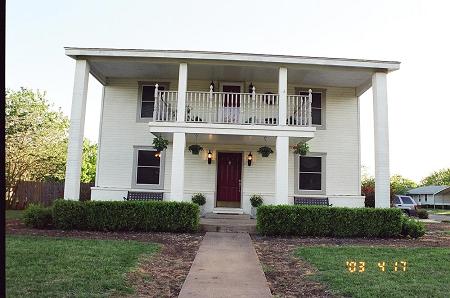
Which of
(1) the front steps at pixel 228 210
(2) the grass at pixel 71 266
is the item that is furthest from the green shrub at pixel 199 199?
(2) the grass at pixel 71 266

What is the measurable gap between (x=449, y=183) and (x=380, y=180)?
75.3m

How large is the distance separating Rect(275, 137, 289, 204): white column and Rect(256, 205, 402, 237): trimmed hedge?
1.32m

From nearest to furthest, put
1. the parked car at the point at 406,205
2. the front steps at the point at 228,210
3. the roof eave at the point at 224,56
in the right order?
the roof eave at the point at 224,56 → the front steps at the point at 228,210 → the parked car at the point at 406,205

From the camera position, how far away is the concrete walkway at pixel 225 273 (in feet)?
18.0

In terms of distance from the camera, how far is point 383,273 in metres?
6.61

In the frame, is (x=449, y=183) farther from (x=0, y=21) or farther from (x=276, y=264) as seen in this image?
(x=0, y=21)

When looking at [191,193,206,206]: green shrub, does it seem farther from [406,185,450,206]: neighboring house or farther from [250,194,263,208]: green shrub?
[406,185,450,206]: neighboring house

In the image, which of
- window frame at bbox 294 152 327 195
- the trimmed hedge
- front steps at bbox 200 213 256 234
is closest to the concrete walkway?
the trimmed hedge

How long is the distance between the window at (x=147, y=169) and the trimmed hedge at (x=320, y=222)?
18.5 feet

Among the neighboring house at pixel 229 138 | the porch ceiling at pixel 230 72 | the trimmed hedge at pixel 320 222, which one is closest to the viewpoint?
the trimmed hedge at pixel 320 222

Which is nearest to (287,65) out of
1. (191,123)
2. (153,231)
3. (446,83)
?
(191,123)

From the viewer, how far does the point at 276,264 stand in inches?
308

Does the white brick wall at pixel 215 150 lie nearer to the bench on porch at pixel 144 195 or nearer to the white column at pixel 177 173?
the bench on porch at pixel 144 195

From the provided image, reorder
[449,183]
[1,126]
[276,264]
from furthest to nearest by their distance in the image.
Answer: [449,183] < [276,264] < [1,126]
